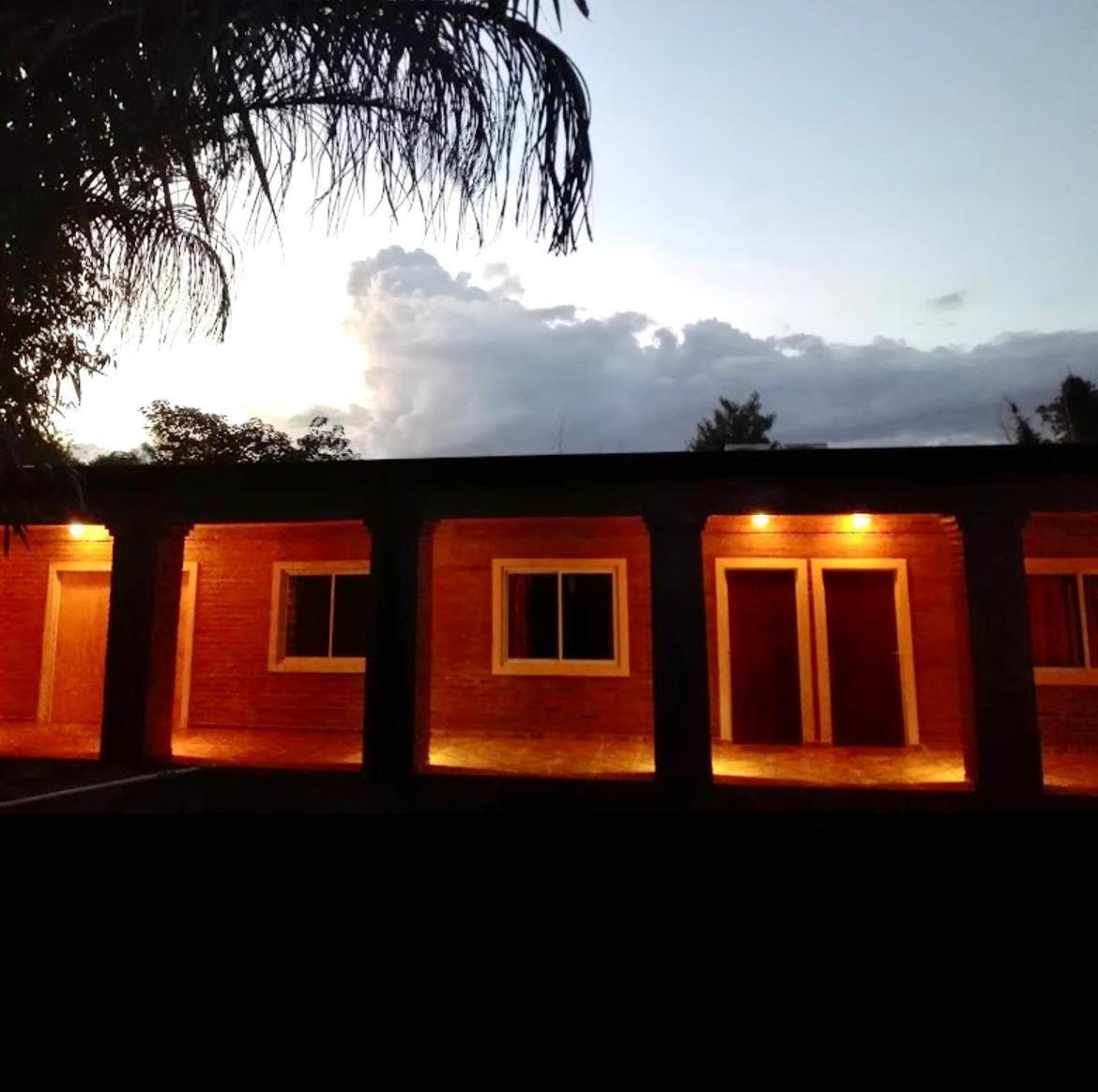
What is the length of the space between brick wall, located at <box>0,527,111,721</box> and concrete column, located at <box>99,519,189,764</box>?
277cm

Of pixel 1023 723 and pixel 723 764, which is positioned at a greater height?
pixel 1023 723

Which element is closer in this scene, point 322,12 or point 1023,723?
point 322,12

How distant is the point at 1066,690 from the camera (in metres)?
7.36

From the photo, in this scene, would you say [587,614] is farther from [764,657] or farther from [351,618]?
[351,618]

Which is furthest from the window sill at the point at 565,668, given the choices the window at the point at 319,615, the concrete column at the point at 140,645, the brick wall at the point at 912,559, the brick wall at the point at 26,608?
the brick wall at the point at 26,608

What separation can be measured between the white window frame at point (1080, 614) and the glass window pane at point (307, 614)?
8286mm

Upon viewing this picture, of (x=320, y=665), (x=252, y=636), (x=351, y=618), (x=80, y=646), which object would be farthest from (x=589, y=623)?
(x=80, y=646)

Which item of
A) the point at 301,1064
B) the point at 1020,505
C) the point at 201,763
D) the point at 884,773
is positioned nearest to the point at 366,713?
the point at 201,763

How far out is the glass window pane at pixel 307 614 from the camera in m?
8.70

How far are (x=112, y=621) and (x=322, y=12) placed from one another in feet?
18.7

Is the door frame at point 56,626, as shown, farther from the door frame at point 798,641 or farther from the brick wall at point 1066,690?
the brick wall at point 1066,690

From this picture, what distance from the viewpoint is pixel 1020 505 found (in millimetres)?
5711

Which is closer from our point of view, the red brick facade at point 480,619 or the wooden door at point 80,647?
the red brick facade at point 480,619

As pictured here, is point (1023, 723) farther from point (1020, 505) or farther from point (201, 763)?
point (201, 763)
